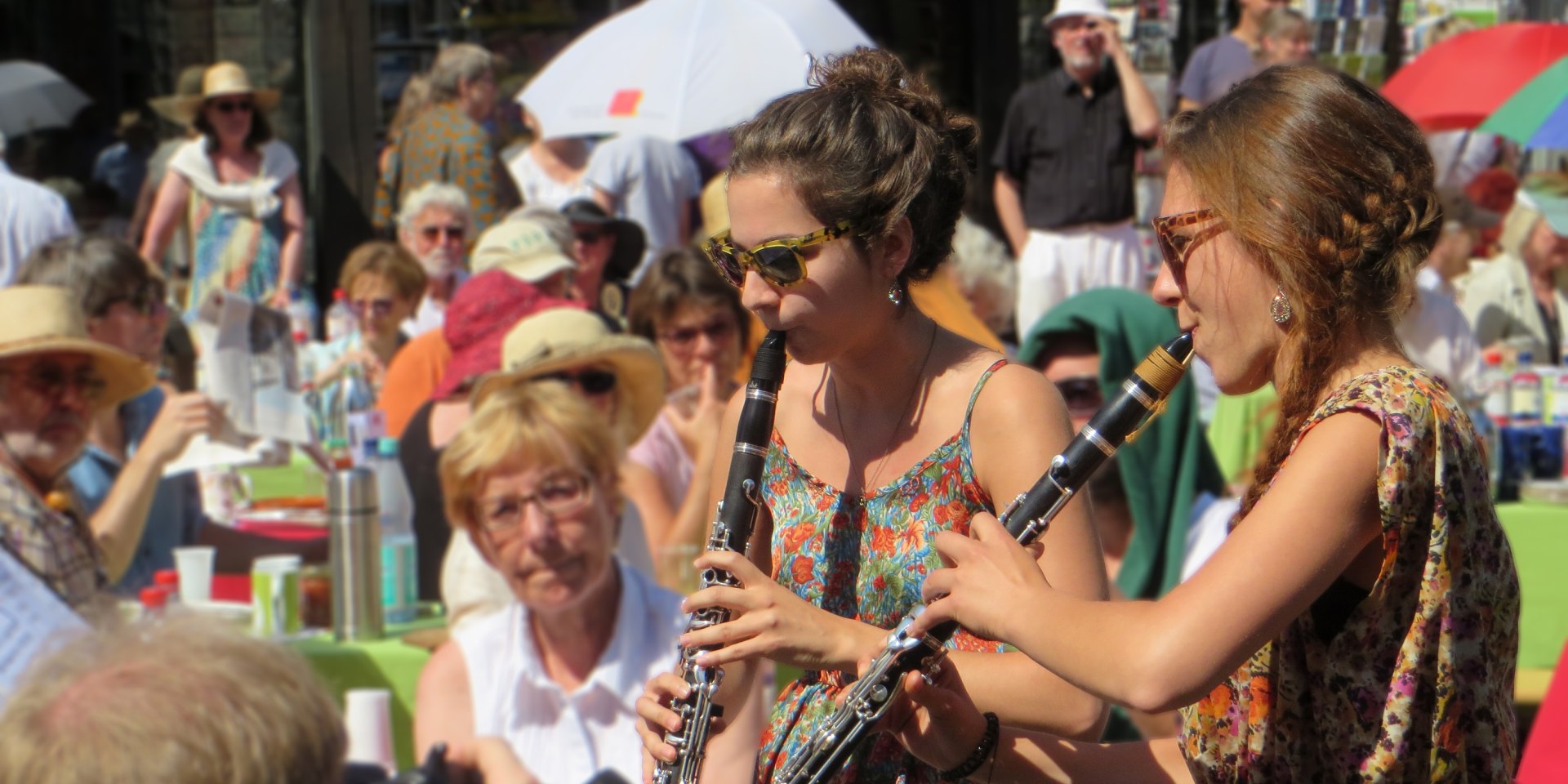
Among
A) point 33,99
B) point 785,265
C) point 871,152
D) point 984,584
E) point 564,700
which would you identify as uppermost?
point 871,152

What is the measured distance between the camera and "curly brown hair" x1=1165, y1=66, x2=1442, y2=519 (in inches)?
60.9

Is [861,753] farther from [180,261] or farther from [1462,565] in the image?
[180,261]

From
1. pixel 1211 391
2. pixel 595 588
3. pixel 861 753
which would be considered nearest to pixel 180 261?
pixel 1211 391

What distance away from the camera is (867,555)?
190 centimetres

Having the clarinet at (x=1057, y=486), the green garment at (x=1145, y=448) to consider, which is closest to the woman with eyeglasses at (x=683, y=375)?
the green garment at (x=1145, y=448)

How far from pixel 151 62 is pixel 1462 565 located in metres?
11.0

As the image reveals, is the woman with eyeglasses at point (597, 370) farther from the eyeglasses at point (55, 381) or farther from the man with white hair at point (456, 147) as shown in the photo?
the man with white hair at point (456, 147)

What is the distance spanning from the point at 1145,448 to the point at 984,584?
2.84 metres

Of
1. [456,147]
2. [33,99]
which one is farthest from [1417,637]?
[33,99]

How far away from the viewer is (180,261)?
961cm

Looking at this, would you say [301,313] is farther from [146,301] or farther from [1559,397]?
[1559,397]

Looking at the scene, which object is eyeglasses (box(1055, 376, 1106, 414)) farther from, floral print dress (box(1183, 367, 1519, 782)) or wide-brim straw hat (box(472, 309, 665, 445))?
floral print dress (box(1183, 367, 1519, 782))

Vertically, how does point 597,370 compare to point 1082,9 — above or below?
below

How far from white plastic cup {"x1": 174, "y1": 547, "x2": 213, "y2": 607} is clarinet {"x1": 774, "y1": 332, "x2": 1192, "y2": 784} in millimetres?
2956
